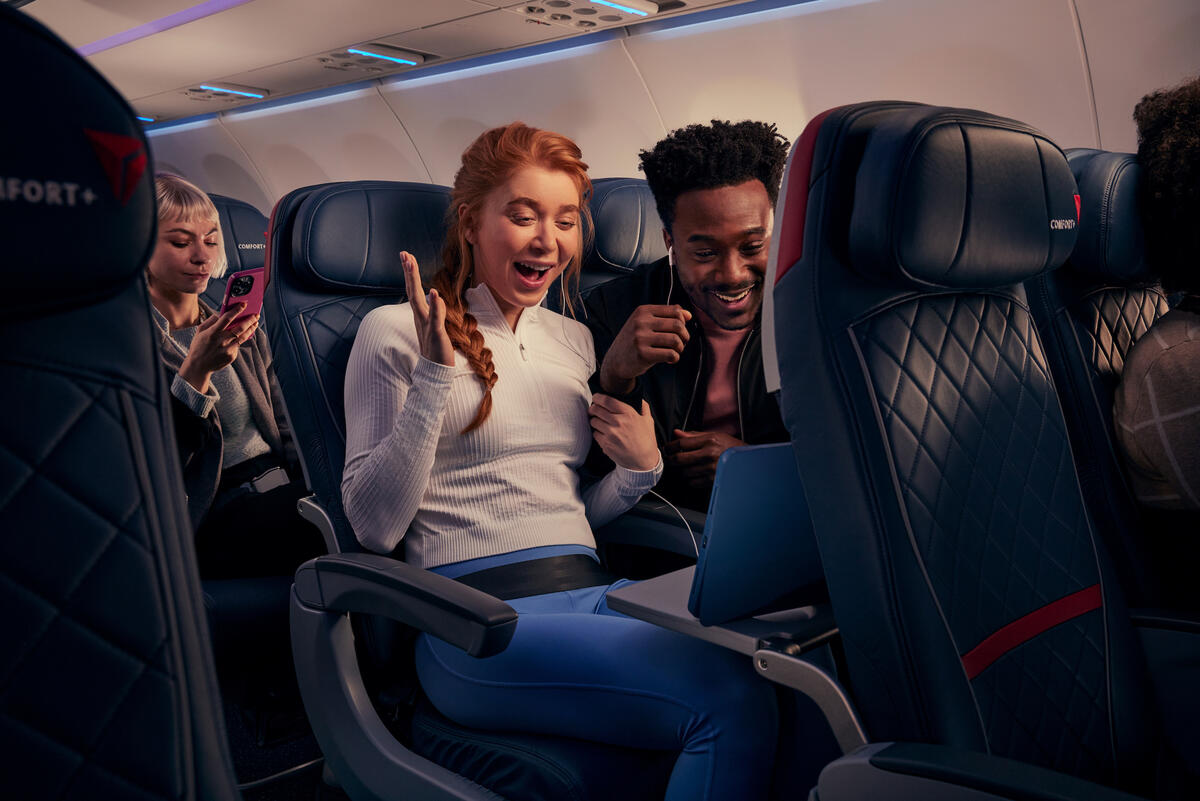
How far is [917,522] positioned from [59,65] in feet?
3.29

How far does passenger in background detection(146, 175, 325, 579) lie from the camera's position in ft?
6.89

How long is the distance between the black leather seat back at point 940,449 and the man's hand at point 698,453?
71 cm

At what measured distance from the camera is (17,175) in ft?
1.74

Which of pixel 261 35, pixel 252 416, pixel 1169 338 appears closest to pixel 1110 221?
pixel 1169 338

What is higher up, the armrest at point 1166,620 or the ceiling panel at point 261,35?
the ceiling panel at point 261,35

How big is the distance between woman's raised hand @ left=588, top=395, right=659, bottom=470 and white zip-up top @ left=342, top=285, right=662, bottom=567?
3 centimetres

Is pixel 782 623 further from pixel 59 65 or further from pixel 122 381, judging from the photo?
pixel 59 65

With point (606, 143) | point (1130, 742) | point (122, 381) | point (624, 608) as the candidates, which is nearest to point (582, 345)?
point (624, 608)

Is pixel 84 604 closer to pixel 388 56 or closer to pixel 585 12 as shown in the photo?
pixel 585 12

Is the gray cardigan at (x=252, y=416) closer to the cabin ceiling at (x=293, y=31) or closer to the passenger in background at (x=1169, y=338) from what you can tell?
the passenger in background at (x=1169, y=338)

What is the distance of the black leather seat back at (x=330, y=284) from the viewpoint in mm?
1795

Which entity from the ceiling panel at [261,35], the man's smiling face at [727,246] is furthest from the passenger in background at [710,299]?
the ceiling panel at [261,35]

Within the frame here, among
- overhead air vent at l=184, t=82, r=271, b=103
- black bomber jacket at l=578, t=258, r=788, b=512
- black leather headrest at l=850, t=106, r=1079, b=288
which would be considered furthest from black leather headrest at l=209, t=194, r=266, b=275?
overhead air vent at l=184, t=82, r=271, b=103

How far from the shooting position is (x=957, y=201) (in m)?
1.17
